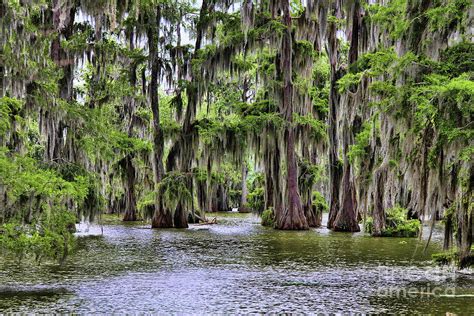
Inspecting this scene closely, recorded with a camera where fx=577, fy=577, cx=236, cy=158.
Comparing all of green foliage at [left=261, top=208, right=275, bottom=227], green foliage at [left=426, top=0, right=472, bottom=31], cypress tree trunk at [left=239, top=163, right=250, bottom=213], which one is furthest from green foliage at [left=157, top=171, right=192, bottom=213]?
cypress tree trunk at [left=239, top=163, right=250, bottom=213]

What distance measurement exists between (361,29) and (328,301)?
1926cm

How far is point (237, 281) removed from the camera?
1188 cm

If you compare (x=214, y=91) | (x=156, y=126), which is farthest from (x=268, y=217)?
(x=156, y=126)

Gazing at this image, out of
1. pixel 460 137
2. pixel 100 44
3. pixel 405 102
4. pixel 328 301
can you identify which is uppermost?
pixel 100 44

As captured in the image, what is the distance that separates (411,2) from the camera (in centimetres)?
→ 1240

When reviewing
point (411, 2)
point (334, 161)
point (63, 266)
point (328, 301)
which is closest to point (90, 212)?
point (63, 266)

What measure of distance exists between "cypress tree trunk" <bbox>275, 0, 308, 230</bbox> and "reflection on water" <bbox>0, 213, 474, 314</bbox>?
7.86m

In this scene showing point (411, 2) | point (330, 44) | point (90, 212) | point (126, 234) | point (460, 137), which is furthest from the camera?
point (330, 44)

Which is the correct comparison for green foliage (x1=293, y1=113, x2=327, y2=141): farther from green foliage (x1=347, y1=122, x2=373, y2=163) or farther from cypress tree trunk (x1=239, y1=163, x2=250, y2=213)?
cypress tree trunk (x1=239, y1=163, x2=250, y2=213)

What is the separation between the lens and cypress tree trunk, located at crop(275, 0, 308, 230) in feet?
87.9

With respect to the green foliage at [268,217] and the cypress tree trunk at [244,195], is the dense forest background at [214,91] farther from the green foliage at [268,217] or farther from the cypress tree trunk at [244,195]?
the cypress tree trunk at [244,195]

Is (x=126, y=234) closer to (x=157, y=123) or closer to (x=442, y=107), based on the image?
(x=157, y=123)

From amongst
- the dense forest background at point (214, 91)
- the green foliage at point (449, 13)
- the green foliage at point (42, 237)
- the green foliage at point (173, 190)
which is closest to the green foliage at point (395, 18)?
the dense forest background at point (214, 91)

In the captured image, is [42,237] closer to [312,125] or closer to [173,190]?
[173,190]
